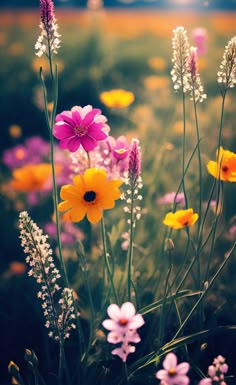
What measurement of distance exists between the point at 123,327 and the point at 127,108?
219cm

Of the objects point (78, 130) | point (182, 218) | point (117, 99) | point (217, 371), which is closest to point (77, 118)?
point (78, 130)

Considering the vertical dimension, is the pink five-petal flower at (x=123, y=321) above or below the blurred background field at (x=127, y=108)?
below

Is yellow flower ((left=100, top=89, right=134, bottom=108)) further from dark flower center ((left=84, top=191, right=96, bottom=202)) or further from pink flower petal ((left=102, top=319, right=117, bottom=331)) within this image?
pink flower petal ((left=102, top=319, right=117, bottom=331))

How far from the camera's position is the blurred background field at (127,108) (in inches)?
48.5

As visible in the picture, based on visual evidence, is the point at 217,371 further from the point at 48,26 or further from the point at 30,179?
the point at 30,179

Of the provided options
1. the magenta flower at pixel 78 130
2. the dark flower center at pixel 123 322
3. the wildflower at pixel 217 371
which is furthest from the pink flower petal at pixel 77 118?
the wildflower at pixel 217 371

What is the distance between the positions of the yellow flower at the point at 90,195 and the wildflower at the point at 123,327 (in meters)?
0.18

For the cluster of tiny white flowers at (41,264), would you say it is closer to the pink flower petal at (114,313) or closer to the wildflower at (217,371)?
the pink flower petal at (114,313)

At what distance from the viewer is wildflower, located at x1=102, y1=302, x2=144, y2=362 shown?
26.1 inches

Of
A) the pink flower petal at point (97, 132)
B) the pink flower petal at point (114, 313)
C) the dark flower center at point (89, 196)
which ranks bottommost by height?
the pink flower petal at point (114, 313)

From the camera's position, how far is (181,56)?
0.78 m

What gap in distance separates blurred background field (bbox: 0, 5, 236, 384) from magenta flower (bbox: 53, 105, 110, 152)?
40 cm

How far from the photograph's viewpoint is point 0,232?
157 cm

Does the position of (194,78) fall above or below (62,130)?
above
